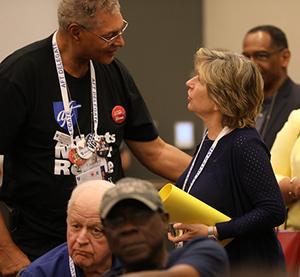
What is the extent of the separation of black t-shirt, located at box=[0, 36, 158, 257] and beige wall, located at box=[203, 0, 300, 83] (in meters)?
3.18

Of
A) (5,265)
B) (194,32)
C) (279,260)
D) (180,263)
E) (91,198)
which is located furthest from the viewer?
(194,32)

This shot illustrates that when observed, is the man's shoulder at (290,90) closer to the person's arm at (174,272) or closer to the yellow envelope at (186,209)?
the yellow envelope at (186,209)

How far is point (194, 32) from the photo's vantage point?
690 cm

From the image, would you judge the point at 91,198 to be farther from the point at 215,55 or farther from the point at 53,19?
the point at 53,19

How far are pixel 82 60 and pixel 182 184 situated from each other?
0.64 m

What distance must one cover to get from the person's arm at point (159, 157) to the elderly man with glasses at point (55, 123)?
Answer: 274 millimetres

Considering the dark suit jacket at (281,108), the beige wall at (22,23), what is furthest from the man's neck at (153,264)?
the beige wall at (22,23)

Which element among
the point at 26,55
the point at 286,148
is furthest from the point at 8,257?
the point at 286,148

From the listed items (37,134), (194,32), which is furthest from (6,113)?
(194,32)

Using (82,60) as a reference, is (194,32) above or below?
below

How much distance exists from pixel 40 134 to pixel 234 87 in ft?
2.58

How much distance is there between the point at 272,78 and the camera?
6.02 m

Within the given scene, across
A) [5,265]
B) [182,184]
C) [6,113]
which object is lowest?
[5,265]

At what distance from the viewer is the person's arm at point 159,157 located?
165 inches
